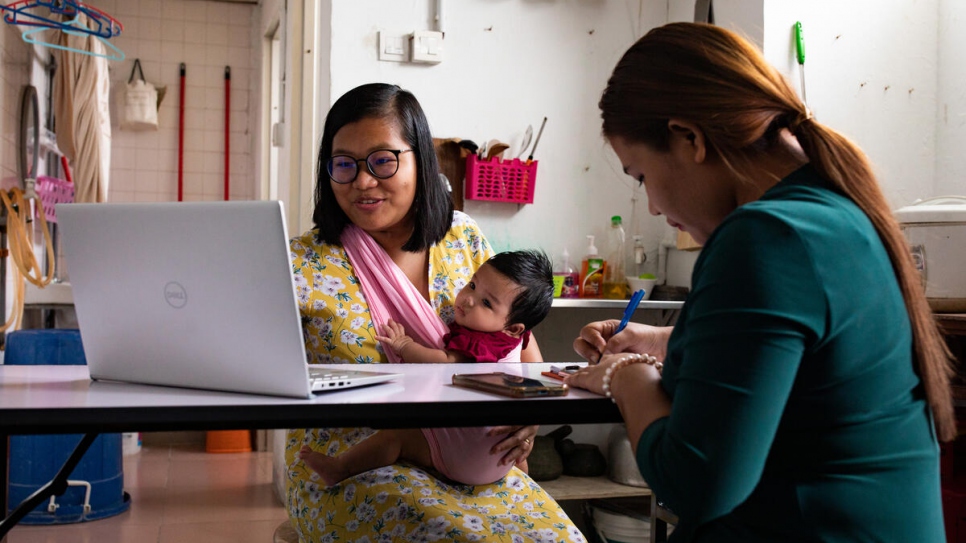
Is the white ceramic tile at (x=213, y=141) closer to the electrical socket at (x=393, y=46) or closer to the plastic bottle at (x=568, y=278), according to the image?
the electrical socket at (x=393, y=46)

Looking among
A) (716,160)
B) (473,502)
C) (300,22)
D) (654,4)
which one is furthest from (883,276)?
(300,22)

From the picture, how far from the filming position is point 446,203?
82.0 inches

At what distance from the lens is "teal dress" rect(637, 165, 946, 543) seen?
88 cm

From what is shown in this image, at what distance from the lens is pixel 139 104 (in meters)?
5.68

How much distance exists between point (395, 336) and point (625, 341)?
0.52 meters

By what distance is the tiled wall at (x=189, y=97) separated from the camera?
19.7 feet

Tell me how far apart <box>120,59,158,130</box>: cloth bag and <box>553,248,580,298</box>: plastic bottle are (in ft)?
11.2

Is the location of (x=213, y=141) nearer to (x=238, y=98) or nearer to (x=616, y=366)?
(x=238, y=98)

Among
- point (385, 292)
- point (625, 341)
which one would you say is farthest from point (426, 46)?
point (625, 341)

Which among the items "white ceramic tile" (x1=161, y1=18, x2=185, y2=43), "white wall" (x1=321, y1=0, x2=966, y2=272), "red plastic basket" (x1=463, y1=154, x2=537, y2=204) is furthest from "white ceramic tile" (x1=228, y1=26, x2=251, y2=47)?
"red plastic basket" (x1=463, y1=154, x2=537, y2=204)

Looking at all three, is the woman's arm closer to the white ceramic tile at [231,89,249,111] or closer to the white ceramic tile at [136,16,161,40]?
the white ceramic tile at [231,89,249,111]

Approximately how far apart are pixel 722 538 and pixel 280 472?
11.0ft

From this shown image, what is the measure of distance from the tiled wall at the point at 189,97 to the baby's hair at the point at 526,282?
4553mm

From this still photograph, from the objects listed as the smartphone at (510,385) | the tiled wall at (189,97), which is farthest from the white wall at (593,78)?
the tiled wall at (189,97)
